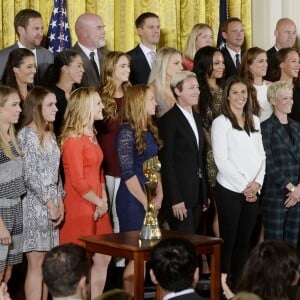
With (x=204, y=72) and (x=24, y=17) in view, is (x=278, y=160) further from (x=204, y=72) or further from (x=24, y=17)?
(x=24, y=17)

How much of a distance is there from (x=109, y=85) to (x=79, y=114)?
57cm

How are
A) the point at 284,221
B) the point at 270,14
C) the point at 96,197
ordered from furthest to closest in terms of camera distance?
the point at 270,14 < the point at 284,221 < the point at 96,197

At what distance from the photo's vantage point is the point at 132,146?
6191mm

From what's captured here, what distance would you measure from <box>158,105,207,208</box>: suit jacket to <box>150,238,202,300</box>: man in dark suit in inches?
95.8

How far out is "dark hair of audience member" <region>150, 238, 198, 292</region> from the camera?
3.80 metres

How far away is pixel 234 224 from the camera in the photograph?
6.52m

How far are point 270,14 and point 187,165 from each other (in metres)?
3.49

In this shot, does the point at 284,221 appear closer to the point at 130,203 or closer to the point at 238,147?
the point at 238,147

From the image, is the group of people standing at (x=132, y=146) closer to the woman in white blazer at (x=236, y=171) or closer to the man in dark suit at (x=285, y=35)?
the woman in white blazer at (x=236, y=171)

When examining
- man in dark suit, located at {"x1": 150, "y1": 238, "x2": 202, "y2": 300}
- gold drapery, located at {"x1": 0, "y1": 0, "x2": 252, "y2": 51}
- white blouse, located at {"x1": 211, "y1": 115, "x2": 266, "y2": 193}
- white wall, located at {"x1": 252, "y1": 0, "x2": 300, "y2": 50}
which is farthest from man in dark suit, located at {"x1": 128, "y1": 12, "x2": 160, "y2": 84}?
man in dark suit, located at {"x1": 150, "y1": 238, "x2": 202, "y2": 300}

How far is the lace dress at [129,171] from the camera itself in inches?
243

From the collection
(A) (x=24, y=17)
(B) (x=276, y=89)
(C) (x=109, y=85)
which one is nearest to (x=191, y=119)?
(C) (x=109, y=85)

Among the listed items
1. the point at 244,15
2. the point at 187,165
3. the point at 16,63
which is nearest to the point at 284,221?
the point at 187,165

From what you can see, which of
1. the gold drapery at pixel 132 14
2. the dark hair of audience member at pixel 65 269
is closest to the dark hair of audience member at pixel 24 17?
the gold drapery at pixel 132 14
